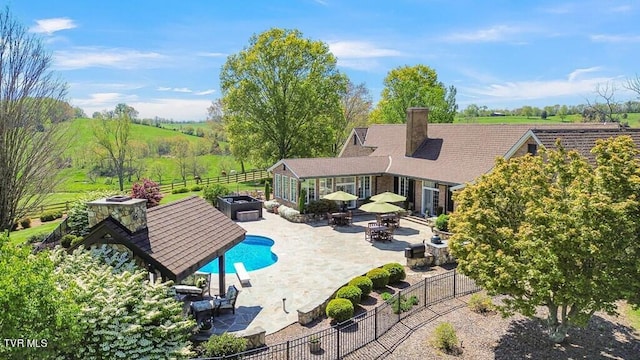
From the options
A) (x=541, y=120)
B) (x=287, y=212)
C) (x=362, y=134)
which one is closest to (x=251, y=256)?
(x=287, y=212)

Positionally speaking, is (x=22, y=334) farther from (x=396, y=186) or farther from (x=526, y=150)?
(x=396, y=186)

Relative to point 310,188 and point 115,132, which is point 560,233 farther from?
point 115,132

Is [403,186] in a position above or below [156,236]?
below

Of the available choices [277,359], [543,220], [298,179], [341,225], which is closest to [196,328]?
[277,359]

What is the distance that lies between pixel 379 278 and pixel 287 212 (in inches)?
537

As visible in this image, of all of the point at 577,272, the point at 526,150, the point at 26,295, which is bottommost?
the point at 577,272

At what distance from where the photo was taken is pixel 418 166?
29172 millimetres

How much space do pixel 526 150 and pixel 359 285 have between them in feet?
42.8

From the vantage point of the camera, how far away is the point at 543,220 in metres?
10.1

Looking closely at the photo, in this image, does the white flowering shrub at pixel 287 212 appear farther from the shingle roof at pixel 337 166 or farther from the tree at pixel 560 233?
A: the tree at pixel 560 233

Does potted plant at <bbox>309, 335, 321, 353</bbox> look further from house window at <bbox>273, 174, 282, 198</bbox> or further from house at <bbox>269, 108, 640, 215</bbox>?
house window at <bbox>273, 174, 282, 198</bbox>

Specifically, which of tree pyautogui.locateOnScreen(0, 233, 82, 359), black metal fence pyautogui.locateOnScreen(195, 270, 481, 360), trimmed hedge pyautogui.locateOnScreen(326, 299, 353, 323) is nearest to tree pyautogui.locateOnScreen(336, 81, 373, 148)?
black metal fence pyautogui.locateOnScreen(195, 270, 481, 360)

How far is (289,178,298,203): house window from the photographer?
97.7 ft

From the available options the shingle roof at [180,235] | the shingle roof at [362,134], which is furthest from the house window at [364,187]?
the shingle roof at [180,235]
